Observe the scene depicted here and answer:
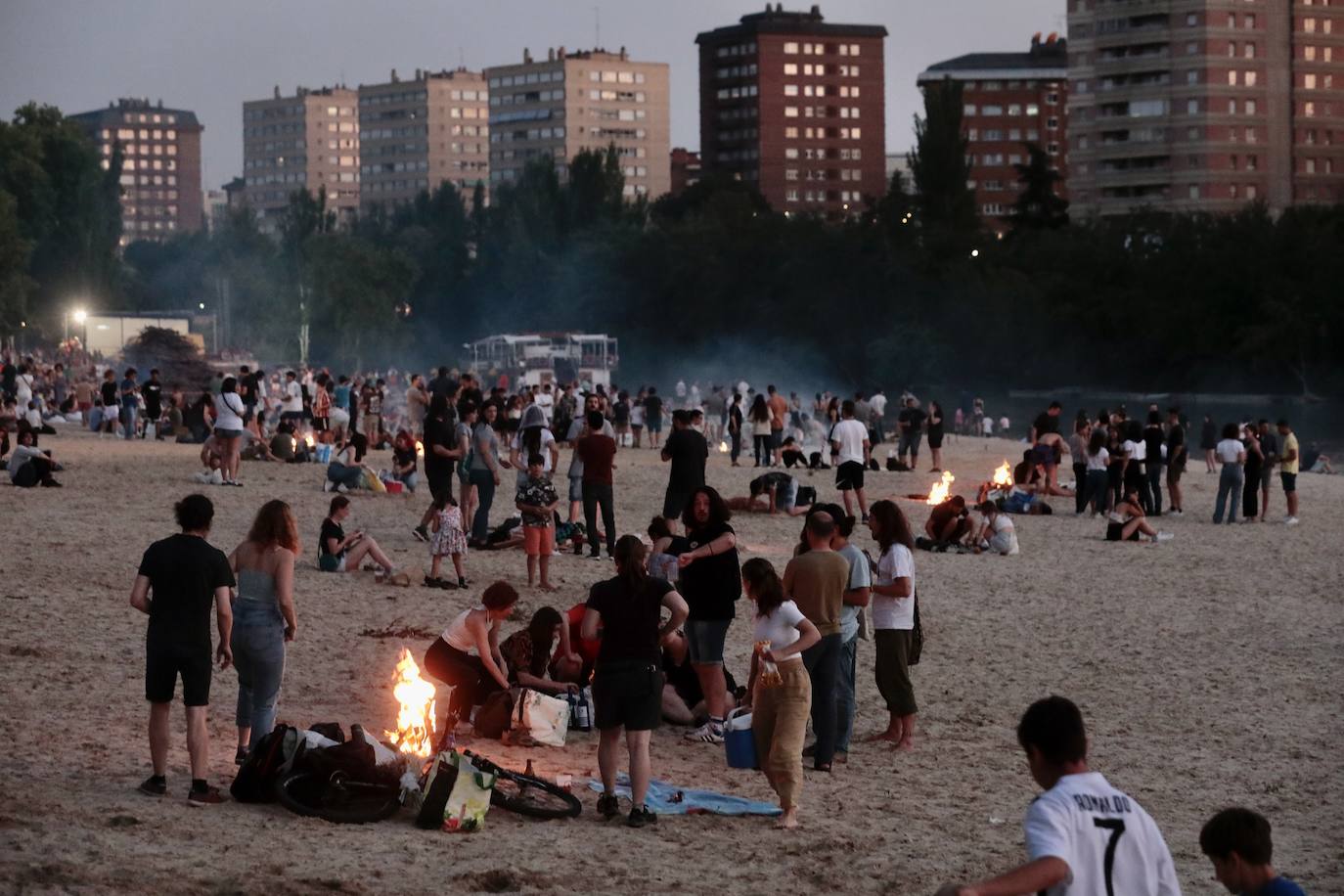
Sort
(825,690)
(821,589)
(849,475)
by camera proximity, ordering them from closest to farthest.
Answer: (821,589)
(825,690)
(849,475)

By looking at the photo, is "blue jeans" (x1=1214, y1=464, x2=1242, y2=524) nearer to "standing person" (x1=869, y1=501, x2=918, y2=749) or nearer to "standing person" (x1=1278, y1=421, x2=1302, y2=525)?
"standing person" (x1=1278, y1=421, x2=1302, y2=525)

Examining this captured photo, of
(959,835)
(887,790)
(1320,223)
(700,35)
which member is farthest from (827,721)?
(700,35)

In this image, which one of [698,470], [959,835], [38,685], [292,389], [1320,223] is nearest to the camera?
[959,835]

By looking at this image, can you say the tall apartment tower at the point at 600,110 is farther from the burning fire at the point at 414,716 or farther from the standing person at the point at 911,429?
the burning fire at the point at 414,716

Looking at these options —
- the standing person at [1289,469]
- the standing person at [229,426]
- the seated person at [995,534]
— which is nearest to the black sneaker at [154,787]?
the standing person at [229,426]

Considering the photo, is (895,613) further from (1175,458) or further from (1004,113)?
(1004,113)

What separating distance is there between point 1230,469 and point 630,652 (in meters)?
19.0

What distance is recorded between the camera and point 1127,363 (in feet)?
278

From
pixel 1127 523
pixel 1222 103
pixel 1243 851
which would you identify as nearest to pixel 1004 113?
pixel 1222 103

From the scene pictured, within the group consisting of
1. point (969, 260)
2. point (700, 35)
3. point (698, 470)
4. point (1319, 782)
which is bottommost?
point (1319, 782)

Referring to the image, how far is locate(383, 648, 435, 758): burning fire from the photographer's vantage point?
1016 cm

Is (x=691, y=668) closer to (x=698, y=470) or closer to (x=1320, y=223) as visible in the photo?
(x=698, y=470)

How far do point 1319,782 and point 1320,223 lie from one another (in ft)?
246

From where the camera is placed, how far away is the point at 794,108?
16688 centimetres
